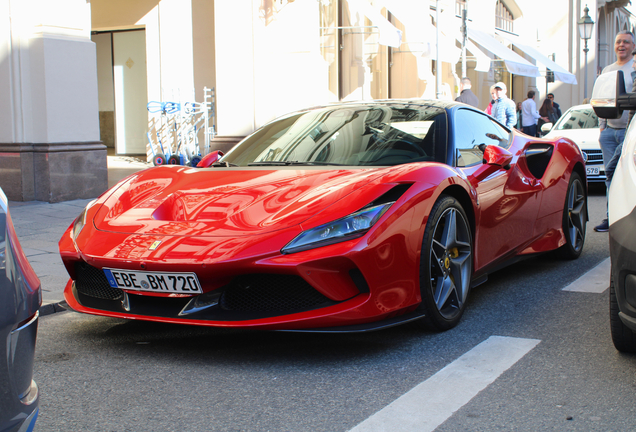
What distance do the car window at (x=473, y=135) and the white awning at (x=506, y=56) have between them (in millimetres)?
15172

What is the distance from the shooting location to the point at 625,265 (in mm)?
2760

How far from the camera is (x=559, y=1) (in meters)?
32.3

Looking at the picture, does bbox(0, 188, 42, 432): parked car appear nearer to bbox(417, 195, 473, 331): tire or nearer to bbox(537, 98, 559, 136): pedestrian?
bbox(417, 195, 473, 331): tire

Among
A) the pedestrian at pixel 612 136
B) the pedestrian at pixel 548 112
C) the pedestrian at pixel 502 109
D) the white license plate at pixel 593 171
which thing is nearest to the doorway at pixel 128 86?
the pedestrian at pixel 502 109

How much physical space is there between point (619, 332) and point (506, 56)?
723 inches

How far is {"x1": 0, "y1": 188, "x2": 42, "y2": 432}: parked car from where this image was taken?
179cm

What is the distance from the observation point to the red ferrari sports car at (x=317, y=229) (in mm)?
3123

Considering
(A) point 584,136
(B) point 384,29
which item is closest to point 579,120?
(A) point 584,136

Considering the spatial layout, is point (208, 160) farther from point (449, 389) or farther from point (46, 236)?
point (46, 236)

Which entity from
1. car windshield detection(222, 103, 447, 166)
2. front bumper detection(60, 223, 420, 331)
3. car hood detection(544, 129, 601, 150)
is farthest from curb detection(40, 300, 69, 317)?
car hood detection(544, 129, 601, 150)

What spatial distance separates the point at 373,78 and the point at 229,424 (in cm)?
1791

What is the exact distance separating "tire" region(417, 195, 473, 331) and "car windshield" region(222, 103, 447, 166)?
0.43 m

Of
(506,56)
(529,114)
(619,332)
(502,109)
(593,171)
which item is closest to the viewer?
(619,332)

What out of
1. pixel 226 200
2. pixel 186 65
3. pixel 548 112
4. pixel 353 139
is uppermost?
pixel 186 65
